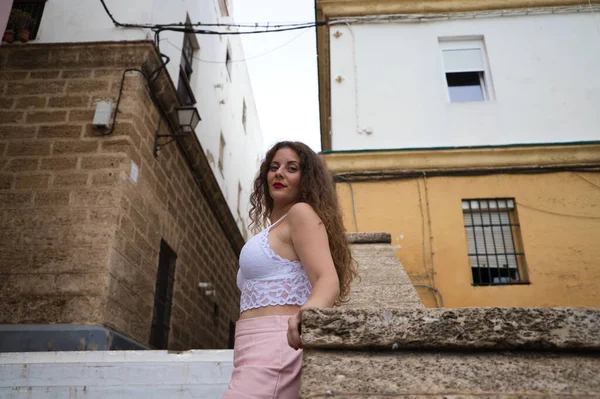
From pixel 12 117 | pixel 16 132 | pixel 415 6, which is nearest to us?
pixel 16 132

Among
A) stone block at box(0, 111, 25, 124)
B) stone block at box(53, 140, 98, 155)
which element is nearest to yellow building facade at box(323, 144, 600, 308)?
stone block at box(53, 140, 98, 155)

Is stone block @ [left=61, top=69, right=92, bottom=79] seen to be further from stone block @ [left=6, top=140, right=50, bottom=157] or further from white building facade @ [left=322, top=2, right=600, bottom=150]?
white building facade @ [left=322, top=2, right=600, bottom=150]

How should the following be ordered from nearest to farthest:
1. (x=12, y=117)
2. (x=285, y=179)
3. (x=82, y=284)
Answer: (x=285, y=179), (x=82, y=284), (x=12, y=117)

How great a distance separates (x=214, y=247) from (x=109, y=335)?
5756 millimetres

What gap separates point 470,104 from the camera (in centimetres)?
827

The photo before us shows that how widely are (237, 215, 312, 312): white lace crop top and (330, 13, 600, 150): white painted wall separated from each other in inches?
265

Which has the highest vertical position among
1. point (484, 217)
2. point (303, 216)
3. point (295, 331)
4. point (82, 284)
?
point (484, 217)

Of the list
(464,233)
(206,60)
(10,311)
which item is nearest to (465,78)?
(464,233)

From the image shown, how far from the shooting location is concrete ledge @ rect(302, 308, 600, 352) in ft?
5.19

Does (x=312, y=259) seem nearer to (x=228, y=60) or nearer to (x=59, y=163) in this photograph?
(x=59, y=163)

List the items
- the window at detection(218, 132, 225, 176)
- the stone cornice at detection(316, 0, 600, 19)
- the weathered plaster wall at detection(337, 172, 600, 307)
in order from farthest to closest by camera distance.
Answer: the window at detection(218, 132, 225, 176) → the stone cornice at detection(316, 0, 600, 19) → the weathered plaster wall at detection(337, 172, 600, 307)

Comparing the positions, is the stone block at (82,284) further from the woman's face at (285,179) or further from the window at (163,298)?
the woman's face at (285,179)

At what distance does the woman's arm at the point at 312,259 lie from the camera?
1.48m

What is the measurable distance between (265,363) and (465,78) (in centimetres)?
826
